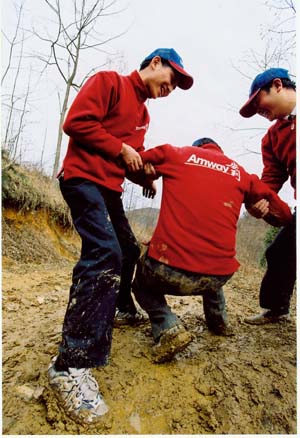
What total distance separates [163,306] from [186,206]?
0.61 metres

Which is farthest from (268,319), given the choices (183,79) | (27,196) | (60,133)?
(60,133)

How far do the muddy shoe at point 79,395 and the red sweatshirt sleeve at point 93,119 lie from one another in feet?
3.63

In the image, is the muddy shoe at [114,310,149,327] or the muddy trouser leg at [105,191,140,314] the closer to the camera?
the muddy trouser leg at [105,191,140,314]

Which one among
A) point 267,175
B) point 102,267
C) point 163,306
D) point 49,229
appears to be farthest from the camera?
point 49,229

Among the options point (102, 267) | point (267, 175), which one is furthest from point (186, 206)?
point (267, 175)

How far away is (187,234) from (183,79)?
1028 millimetres

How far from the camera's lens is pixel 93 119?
1671 mm

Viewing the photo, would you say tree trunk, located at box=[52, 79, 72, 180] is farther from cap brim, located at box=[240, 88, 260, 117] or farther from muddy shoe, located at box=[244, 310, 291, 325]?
muddy shoe, located at box=[244, 310, 291, 325]

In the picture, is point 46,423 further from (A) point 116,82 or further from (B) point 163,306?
(A) point 116,82

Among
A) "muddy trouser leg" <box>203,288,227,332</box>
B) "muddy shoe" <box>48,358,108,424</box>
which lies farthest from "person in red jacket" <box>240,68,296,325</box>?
"muddy shoe" <box>48,358,108,424</box>

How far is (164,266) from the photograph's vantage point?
5.90 feet

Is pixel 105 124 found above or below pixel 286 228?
above

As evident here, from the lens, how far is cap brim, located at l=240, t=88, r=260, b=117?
220cm

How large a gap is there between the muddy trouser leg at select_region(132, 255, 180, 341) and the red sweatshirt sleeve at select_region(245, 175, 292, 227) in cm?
79
